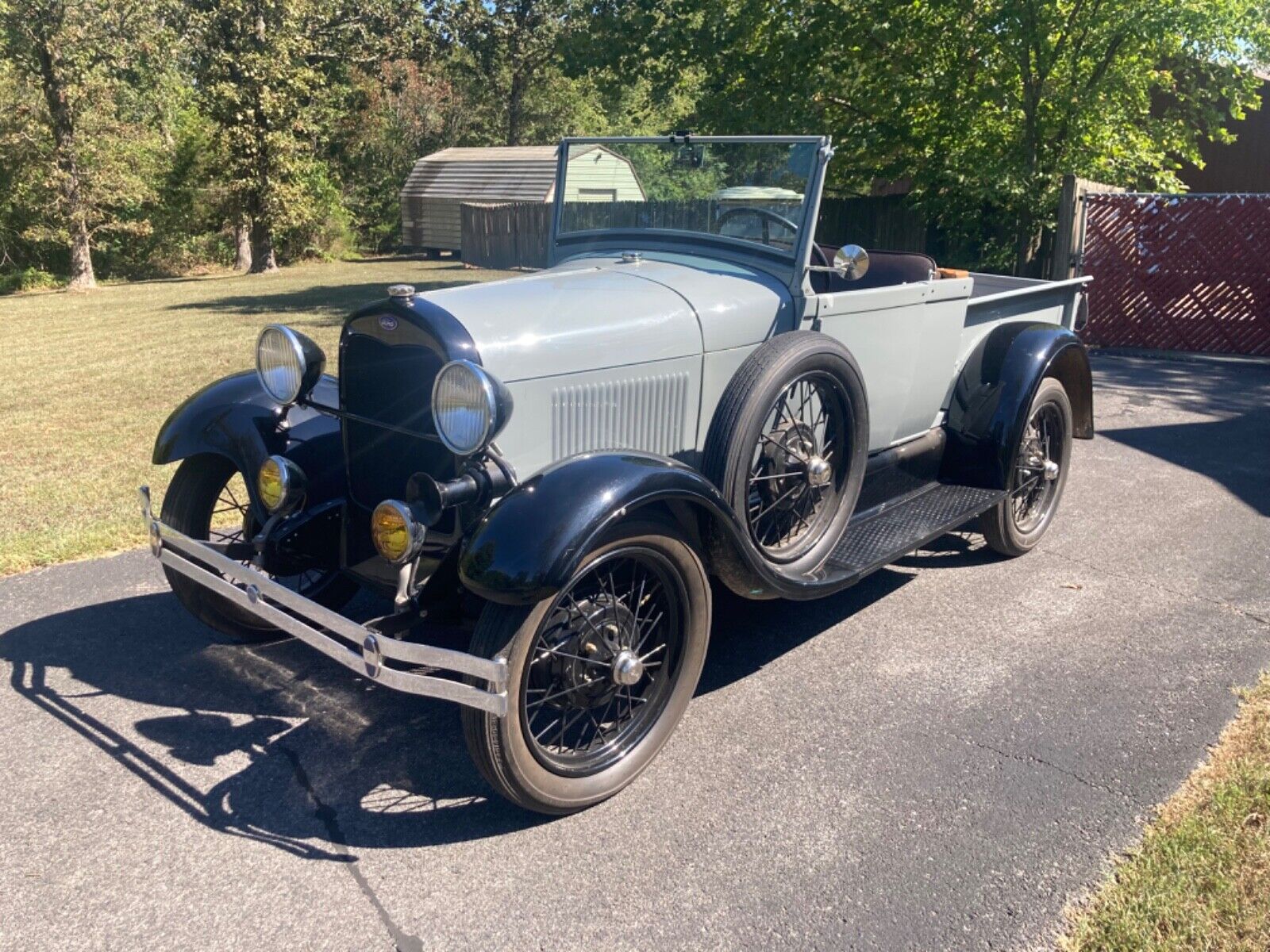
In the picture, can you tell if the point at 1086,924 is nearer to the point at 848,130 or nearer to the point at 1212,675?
the point at 1212,675

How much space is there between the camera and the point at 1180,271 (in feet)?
35.7

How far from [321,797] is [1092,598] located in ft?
10.8

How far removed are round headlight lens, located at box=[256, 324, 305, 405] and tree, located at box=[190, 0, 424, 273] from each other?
22146mm

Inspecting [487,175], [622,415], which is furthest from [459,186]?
[622,415]

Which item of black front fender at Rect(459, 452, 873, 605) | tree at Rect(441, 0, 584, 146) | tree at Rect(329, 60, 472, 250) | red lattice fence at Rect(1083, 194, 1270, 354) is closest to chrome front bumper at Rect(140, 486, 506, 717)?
black front fender at Rect(459, 452, 873, 605)

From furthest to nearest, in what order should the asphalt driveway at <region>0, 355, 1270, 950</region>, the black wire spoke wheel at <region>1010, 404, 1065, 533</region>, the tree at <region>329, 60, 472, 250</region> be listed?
the tree at <region>329, 60, 472, 250</region>, the black wire spoke wheel at <region>1010, 404, 1065, 533</region>, the asphalt driveway at <region>0, 355, 1270, 950</region>

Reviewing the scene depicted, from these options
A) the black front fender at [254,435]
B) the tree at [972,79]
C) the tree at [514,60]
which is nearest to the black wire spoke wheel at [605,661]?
the black front fender at [254,435]

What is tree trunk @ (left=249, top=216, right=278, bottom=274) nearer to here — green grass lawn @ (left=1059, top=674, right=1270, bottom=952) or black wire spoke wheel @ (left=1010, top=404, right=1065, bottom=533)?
black wire spoke wheel @ (left=1010, top=404, right=1065, bottom=533)

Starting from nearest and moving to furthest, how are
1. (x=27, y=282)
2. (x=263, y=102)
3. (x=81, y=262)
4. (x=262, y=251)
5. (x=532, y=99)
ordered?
1. (x=81, y=262)
2. (x=27, y=282)
3. (x=263, y=102)
4. (x=262, y=251)
5. (x=532, y=99)

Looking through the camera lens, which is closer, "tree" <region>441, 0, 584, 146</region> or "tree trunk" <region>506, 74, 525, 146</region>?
"tree" <region>441, 0, 584, 146</region>

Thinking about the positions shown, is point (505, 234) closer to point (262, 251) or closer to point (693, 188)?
point (262, 251)

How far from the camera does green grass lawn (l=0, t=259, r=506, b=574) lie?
18.0ft

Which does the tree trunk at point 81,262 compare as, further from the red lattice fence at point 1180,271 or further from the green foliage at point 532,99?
the red lattice fence at point 1180,271

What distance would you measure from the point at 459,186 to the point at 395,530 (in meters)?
26.8
